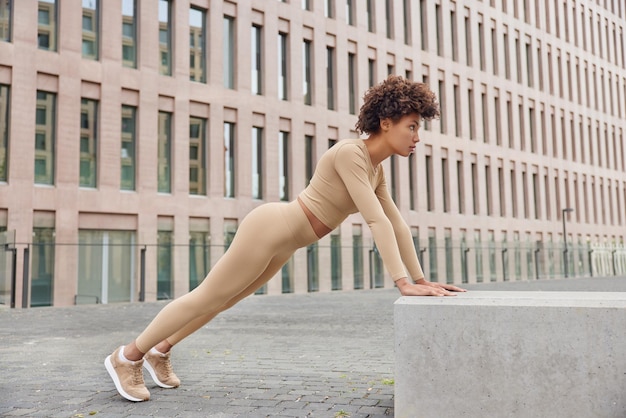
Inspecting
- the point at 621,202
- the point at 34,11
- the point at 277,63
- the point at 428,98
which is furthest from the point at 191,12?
the point at 621,202

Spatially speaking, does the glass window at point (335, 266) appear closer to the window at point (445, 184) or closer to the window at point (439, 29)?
the window at point (445, 184)

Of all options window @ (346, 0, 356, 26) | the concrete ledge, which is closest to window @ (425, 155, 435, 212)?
window @ (346, 0, 356, 26)

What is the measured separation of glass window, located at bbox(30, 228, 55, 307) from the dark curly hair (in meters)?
16.7

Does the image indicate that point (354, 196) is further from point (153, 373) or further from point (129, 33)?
point (129, 33)

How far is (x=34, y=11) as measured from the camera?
2036 centimetres

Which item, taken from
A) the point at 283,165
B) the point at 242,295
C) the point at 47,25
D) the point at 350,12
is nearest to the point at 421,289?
the point at 242,295

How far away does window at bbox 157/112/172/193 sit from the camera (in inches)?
913

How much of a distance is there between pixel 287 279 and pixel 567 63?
29.5 metres

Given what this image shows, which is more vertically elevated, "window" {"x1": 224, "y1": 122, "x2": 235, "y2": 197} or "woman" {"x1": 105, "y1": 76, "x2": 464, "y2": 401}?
"window" {"x1": 224, "y1": 122, "x2": 235, "y2": 197}

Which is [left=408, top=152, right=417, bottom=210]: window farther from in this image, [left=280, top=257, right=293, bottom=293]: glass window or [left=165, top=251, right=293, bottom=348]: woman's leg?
[left=165, top=251, right=293, bottom=348]: woman's leg

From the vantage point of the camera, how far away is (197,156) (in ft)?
79.8

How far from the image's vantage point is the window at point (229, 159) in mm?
25097

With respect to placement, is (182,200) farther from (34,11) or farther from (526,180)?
(526,180)

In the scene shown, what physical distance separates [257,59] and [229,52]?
1294 millimetres
